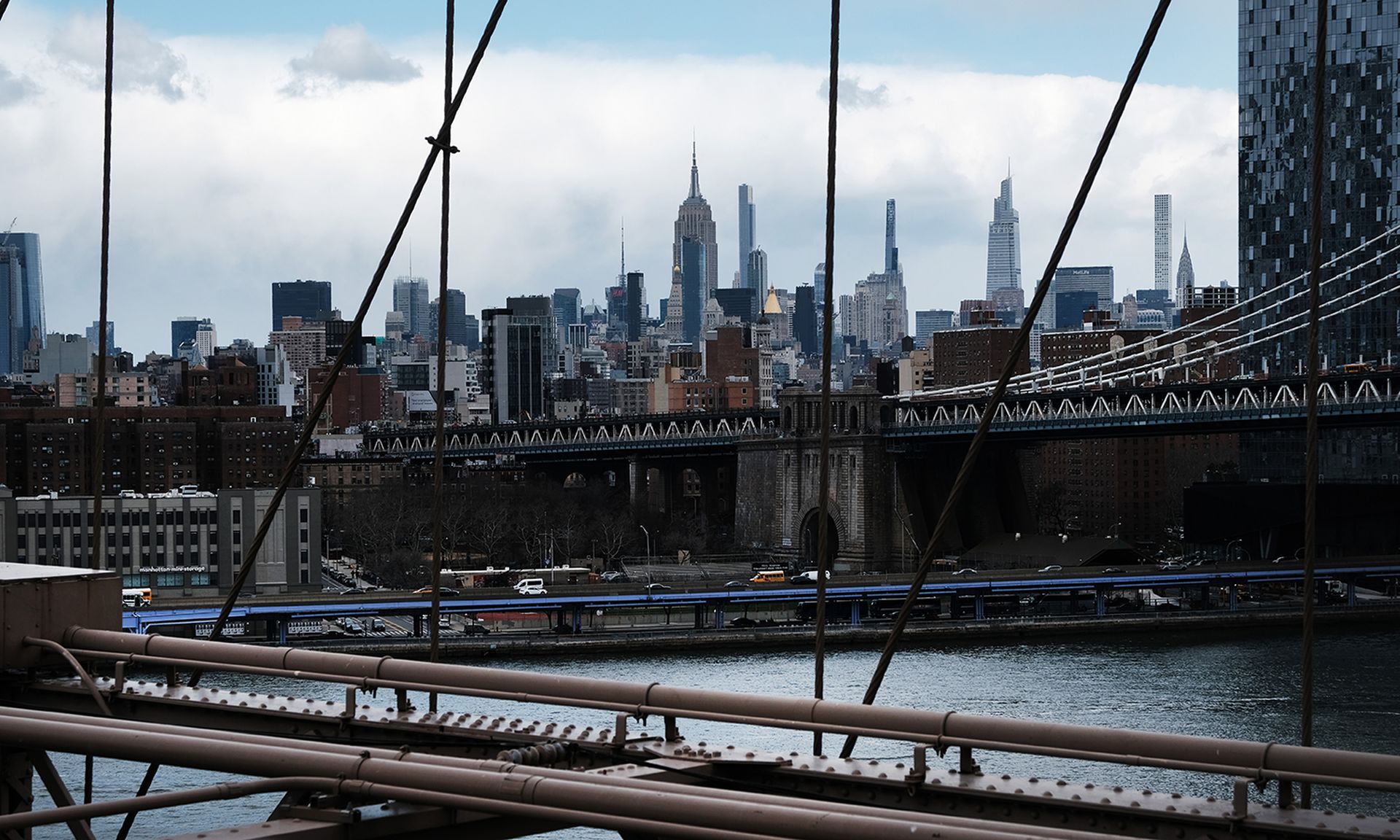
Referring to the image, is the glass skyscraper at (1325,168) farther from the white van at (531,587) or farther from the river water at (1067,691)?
the white van at (531,587)

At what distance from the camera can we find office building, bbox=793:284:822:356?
148 m

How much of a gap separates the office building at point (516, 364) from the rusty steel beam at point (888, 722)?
300 ft

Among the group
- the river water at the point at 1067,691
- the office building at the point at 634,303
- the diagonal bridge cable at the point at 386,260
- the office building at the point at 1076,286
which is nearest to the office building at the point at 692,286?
the office building at the point at 634,303

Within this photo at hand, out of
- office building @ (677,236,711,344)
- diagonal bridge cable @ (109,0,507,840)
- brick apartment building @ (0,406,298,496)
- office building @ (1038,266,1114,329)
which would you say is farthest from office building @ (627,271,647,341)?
diagonal bridge cable @ (109,0,507,840)

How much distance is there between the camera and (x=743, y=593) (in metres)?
27.7

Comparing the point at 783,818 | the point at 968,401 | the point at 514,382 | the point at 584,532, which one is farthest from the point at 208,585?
the point at 514,382

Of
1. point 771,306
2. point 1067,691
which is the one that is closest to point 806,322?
point 771,306

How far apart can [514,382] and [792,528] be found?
59.8 meters

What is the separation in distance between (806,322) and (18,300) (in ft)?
207

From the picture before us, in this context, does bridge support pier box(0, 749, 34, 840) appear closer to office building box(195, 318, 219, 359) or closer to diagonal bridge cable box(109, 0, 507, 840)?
diagonal bridge cable box(109, 0, 507, 840)

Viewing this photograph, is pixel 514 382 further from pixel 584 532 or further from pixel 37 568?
pixel 37 568

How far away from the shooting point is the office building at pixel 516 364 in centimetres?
9612

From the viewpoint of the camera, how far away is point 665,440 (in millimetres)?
45688

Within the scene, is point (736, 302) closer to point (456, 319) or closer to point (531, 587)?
point (456, 319)
